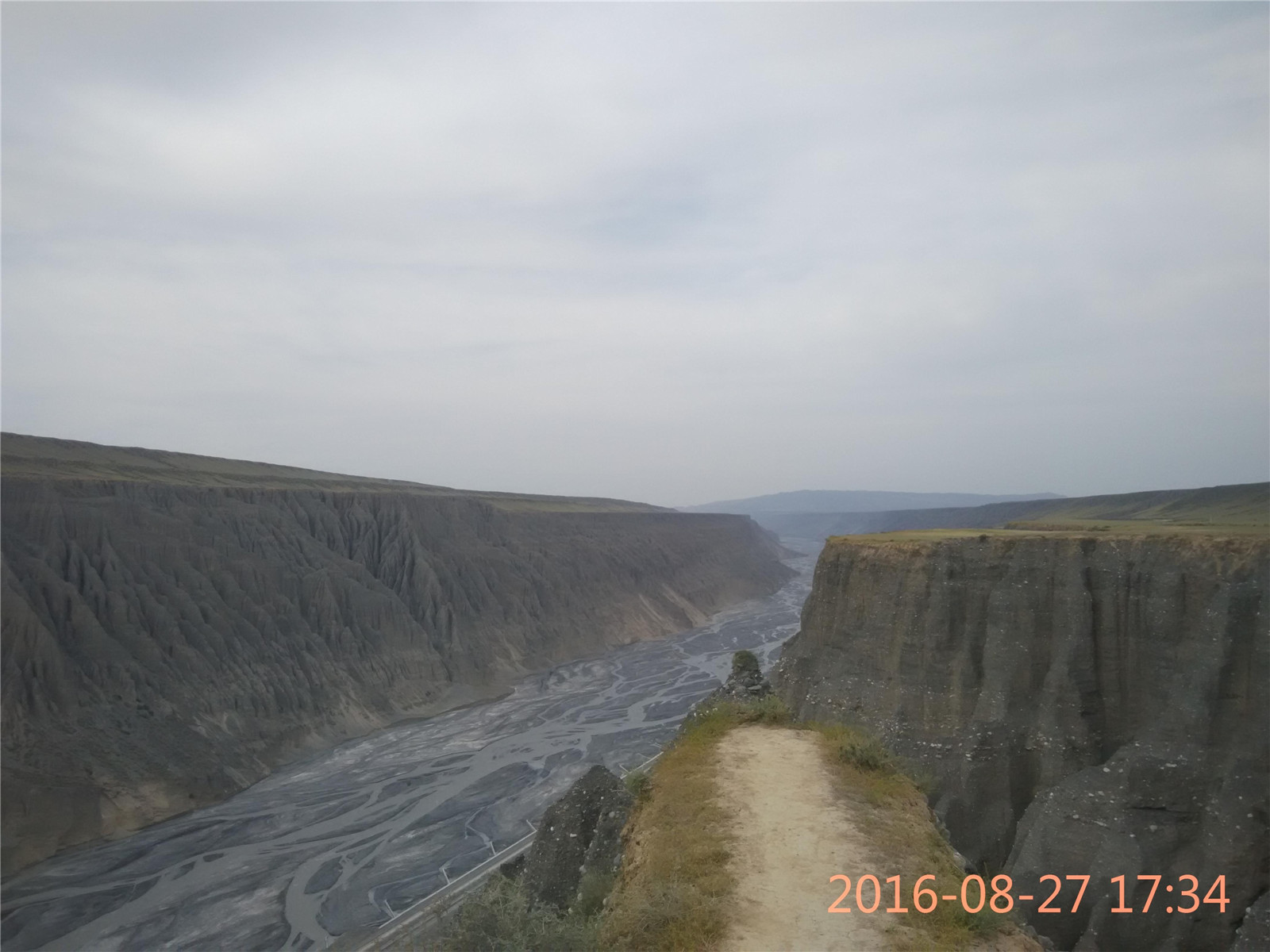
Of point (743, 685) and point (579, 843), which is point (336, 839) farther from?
point (579, 843)

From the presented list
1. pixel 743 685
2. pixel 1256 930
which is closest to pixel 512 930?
pixel 743 685

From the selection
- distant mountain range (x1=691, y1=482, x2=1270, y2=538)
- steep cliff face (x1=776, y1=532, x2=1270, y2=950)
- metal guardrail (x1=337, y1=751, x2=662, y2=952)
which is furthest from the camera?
distant mountain range (x1=691, y1=482, x2=1270, y2=538)

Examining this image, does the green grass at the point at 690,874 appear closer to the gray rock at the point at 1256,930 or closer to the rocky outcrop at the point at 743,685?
the rocky outcrop at the point at 743,685

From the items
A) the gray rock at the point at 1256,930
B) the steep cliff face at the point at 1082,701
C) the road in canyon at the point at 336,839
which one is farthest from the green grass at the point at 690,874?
the road in canyon at the point at 336,839

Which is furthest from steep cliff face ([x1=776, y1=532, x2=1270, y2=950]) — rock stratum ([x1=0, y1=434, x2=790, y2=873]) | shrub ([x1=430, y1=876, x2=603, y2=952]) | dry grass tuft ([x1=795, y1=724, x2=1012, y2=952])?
rock stratum ([x1=0, y1=434, x2=790, y2=873])

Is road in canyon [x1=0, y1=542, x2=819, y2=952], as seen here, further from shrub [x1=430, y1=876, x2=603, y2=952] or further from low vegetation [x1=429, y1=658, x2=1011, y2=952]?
shrub [x1=430, y1=876, x2=603, y2=952]

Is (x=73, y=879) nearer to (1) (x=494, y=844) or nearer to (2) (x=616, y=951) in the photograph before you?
(1) (x=494, y=844)
